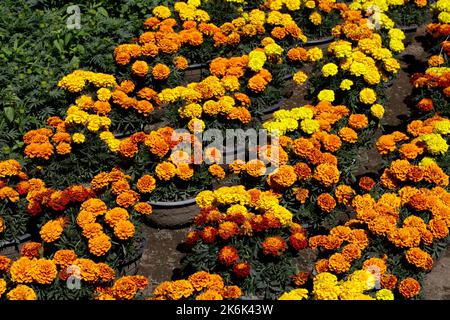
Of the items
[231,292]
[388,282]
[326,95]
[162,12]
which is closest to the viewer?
[231,292]

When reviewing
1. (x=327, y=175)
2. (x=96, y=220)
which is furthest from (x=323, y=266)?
(x=96, y=220)

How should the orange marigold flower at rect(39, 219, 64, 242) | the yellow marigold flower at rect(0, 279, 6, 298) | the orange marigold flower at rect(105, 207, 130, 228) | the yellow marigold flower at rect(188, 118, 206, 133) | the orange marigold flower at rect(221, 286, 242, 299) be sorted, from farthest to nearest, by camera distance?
1. the yellow marigold flower at rect(188, 118, 206, 133)
2. the orange marigold flower at rect(105, 207, 130, 228)
3. the orange marigold flower at rect(39, 219, 64, 242)
4. the yellow marigold flower at rect(0, 279, 6, 298)
5. the orange marigold flower at rect(221, 286, 242, 299)

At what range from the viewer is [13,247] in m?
6.55

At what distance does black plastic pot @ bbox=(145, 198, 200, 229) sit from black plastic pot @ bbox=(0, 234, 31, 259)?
1.29 metres

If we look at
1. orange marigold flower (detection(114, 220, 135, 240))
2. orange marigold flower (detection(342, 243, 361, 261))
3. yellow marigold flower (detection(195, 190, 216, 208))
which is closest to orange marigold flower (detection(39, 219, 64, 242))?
orange marigold flower (detection(114, 220, 135, 240))

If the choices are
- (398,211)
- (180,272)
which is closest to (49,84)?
(180,272)

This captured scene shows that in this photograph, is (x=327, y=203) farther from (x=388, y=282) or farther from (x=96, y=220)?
(x=96, y=220)

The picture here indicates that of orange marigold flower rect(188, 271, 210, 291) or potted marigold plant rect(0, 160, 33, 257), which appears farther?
potted marigold plant rect(0, 160, 33, 257)

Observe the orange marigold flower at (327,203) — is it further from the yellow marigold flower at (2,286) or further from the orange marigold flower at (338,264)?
the yellow marigold flower at (2,286)

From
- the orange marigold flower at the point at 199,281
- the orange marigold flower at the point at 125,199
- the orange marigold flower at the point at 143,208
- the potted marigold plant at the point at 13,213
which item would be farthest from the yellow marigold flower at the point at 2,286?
the orange marigold flower at the point at 199,281

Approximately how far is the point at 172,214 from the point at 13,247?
1.63 meters

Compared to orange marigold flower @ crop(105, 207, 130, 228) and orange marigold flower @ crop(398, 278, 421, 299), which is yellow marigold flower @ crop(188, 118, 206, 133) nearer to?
orange marigold flower @ crop(105, 207, 130, 228)

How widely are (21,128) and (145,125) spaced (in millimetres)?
1451

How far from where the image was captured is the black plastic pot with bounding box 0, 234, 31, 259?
650cm
